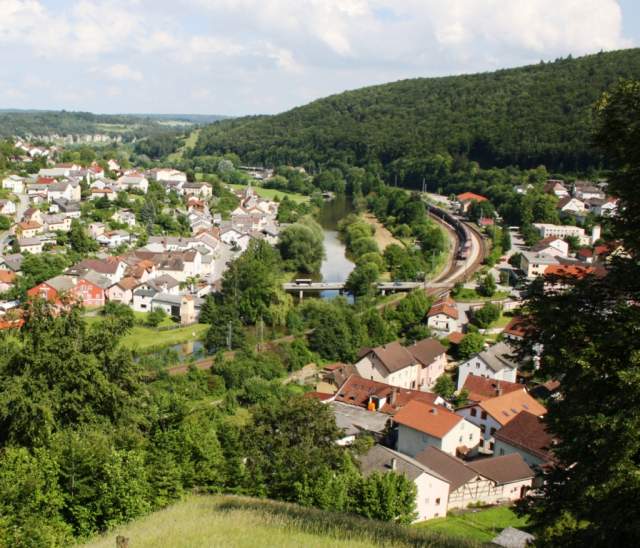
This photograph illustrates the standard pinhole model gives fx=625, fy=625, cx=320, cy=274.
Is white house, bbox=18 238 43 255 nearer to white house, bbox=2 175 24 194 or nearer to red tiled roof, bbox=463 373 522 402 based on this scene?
white house, bbox=2 175 24 194

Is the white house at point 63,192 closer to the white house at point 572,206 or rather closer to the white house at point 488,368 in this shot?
the white house at point 488,368

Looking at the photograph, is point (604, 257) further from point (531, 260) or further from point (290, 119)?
point (290, 119)

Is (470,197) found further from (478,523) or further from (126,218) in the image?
(478,523)

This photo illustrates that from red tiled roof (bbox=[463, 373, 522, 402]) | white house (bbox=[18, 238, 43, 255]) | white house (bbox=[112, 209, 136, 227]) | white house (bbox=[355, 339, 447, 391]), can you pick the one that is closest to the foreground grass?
red tiled roof (bbox=[463, 373, 522, 402])

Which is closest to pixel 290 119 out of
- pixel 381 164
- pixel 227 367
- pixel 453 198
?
pixel 381 164

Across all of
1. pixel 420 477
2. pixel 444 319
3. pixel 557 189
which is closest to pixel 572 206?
pixel 557 189

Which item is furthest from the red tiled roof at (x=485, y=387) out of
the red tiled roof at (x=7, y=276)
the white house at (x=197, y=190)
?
the white house at (x=197, y=190)
